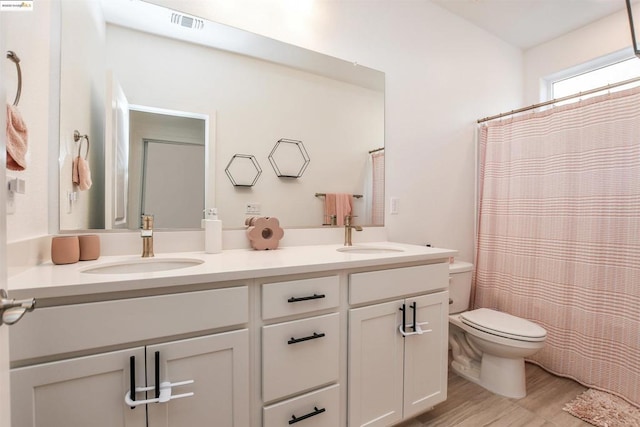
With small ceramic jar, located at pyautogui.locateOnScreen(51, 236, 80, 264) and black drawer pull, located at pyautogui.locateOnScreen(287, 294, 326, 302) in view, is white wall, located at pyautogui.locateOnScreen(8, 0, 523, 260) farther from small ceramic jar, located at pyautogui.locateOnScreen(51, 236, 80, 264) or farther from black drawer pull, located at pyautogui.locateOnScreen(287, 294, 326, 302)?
small ceramic jar, located at pyautogui.locateOnScreen(51, 236, 80, 264)

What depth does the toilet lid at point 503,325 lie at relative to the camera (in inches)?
64.2

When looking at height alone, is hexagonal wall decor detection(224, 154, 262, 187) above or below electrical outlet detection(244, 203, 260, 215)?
above

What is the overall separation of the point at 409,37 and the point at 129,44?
5.66 ft

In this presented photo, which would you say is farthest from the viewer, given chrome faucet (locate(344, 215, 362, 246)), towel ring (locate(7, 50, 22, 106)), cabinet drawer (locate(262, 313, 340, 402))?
chrome faucet (locate(344, 215, 362, 246))

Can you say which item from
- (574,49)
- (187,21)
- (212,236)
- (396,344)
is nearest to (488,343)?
(396,344)

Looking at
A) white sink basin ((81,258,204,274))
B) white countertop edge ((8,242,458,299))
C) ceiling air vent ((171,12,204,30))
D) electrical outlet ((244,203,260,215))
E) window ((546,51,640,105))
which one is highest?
window ((546,51,640,105))

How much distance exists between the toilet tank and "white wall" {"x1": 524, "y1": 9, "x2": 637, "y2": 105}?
1797mm

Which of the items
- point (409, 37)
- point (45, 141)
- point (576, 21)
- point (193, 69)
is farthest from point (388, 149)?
point (576, 21)

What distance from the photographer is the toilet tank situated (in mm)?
2016

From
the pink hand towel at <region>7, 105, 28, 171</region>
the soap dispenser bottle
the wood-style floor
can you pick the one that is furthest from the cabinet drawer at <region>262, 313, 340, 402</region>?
the pink hand towel at <region>7, 105, 28, 171</region>

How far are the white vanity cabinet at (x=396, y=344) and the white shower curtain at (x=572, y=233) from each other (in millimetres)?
1024

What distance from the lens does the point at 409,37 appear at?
2066 millimetres

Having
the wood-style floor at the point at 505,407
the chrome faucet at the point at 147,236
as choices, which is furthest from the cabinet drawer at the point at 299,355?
the wood-style floor at the point at 505,407

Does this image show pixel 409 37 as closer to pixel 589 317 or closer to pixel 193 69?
pixel 193 69
